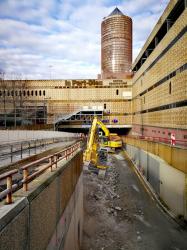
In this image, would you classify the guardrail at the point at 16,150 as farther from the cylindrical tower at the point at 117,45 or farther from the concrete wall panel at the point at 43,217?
the cylindrical tower at the point at 117,45

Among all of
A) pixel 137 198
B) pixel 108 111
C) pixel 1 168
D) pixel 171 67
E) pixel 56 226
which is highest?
pixel 171 67

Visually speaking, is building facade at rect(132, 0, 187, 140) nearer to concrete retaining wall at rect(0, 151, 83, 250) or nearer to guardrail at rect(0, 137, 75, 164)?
guardrail at rect(0, 137, 75, 164)

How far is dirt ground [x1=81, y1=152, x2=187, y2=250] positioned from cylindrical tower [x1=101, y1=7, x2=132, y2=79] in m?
165

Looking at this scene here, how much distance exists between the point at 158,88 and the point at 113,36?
16213 centimetres

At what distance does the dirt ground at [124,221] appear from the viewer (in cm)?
1271

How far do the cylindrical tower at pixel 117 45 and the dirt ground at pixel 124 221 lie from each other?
540 ft

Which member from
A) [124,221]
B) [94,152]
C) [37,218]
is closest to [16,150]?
[124,221]

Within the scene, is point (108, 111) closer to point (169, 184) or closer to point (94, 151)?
point (94, 151)

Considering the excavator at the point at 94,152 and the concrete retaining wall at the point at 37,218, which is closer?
the concrete retaining wall at the point at 37,218

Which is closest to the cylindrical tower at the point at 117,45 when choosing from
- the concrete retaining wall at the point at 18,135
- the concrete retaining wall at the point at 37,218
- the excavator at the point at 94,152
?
the excavator at the point at 94,152

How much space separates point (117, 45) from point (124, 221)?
594ft

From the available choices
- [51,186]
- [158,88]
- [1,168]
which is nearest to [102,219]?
[1,168]

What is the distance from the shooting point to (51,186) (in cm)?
639

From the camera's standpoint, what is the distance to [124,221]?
15.4m
